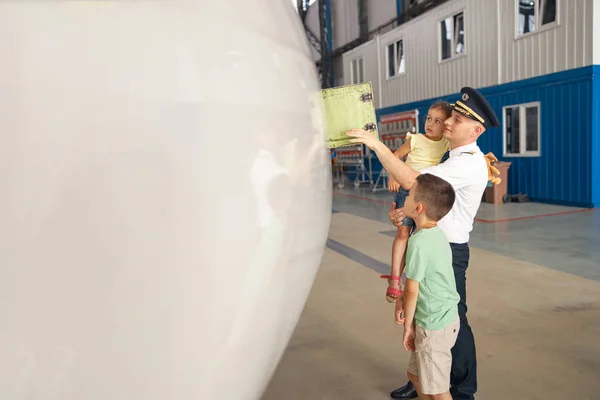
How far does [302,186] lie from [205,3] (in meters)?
0.37

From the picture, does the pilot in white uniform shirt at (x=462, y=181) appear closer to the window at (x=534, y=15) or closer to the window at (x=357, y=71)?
the window at (x=534, y=15)

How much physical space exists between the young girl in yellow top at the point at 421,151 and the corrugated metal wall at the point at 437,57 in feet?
28.1

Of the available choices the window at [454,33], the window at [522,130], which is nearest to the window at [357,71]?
the window at [454,33]

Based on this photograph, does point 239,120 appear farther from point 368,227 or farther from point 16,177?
point 368,227

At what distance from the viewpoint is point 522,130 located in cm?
951

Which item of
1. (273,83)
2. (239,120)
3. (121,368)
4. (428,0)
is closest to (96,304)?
(121,368)

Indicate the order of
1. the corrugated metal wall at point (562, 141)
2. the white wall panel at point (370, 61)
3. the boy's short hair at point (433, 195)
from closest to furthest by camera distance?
the boy's short hair at point (433, 195)
the corrugated metal wall at point (562, 141)
the white wall panel at point (370, 61)

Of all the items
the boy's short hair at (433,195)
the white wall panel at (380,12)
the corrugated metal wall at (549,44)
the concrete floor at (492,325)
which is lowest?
the concrete floor at (492,325)

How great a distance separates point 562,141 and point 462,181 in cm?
777

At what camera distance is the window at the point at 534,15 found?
8750 mm

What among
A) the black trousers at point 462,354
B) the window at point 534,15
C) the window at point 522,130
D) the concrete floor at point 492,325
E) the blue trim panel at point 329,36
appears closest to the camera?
the black trousers at point 462,354

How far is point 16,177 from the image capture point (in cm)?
72

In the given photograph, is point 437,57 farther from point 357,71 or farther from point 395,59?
point 357,71

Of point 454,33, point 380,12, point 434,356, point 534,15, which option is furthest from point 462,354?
point 380,12
